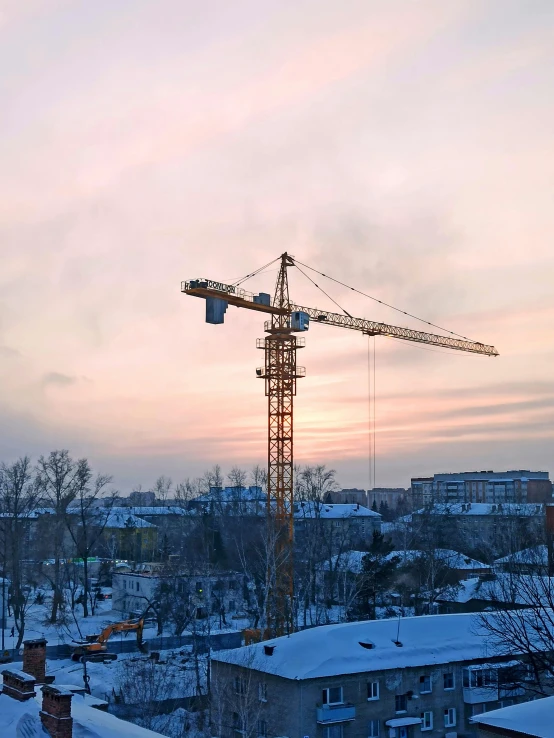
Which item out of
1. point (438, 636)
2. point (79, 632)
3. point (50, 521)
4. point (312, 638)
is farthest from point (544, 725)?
point (50, 521)

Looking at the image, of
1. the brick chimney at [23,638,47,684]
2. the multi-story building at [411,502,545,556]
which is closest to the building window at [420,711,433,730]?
the brick chimney at [23,638,47,684]

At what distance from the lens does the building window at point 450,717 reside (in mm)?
28812

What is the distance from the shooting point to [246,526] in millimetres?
77688

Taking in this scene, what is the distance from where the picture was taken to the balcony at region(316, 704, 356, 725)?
2592 centimetres

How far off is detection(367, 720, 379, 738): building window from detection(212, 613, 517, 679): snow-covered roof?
6.11 ft

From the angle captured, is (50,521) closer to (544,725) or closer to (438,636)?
(438,636)

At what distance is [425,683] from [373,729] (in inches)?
105

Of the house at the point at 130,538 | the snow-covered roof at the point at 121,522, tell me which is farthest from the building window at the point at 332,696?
the snow-covered roof at the point at 121,522

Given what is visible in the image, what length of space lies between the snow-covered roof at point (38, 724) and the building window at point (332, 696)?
12951 millimetres

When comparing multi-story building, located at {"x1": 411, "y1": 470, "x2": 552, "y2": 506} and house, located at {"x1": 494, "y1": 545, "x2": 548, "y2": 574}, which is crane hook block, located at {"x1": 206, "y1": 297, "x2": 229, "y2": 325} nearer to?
house, located at {"x1": 494, "y1": 545, "x2": 548, "y2": 574}

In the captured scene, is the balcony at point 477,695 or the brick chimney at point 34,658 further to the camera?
the balcony at point 477,695

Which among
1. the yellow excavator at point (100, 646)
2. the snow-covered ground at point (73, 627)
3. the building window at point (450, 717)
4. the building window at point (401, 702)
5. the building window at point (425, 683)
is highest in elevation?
the building window at point (425, 683)

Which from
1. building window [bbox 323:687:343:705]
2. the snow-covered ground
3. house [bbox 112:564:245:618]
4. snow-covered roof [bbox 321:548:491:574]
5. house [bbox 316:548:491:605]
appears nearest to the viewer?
building window [bbox 323:687:343:705]

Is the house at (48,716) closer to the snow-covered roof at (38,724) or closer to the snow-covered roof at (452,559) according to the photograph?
the snow-covered roof at (38,724)
